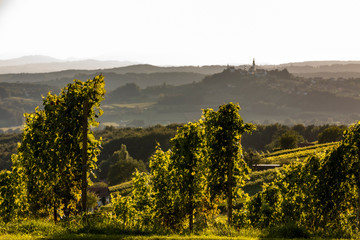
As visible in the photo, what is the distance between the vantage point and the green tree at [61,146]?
18781 mm

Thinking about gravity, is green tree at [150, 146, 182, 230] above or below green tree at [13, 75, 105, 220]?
below

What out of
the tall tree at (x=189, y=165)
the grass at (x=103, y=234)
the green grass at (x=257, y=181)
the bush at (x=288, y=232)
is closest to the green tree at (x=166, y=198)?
the tall tree at (x=189, y=165)

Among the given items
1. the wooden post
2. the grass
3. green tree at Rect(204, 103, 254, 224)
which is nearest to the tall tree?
green tree at Rect(204, 103, 254, 224)

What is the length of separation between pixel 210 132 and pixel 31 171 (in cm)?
987

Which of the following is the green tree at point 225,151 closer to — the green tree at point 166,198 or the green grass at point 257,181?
the green tree at point 166,198

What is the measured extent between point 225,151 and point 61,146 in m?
8.76

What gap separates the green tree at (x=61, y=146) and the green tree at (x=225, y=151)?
6.31 m

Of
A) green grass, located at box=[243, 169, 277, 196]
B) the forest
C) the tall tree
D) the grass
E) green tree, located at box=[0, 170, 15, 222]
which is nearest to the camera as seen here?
the grass

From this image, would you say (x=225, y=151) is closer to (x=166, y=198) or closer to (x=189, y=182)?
(x=189, y=182)

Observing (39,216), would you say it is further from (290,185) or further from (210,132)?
(290,185)

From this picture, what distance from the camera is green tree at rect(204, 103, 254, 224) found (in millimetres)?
20297

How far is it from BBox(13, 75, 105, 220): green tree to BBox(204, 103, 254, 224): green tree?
20.7 feet

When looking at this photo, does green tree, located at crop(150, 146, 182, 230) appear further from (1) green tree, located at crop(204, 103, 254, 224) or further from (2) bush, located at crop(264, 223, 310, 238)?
(2) bush, located at crop(264, 223, 310, 238)

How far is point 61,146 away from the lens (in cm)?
1875
